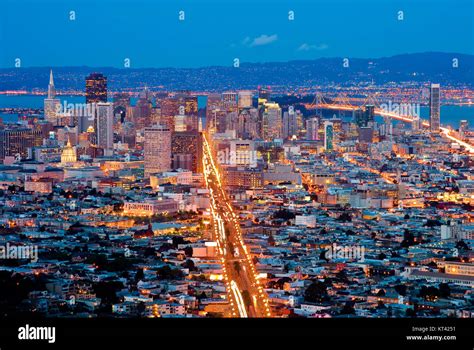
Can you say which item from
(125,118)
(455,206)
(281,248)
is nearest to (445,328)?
(281,248)

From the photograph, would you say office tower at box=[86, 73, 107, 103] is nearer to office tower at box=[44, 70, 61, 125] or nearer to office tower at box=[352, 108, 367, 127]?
office tower at box=[44, 70, 61, 125]

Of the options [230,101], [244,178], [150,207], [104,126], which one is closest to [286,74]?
[230,101]

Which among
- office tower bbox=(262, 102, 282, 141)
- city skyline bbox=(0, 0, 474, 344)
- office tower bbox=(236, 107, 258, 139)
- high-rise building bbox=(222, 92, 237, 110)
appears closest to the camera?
city skyline bbox=(0, 0, 474, 344)

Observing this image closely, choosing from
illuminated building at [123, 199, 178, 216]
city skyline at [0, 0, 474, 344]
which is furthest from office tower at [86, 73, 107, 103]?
illuminated building at [123, 199, 178, 216]

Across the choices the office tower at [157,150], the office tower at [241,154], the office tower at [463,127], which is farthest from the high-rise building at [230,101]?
the office tower at [157,150]

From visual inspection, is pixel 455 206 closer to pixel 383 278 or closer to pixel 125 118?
pixel 383 278

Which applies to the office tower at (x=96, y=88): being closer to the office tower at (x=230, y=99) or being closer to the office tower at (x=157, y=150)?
the office tower at (x=230, y=99)
